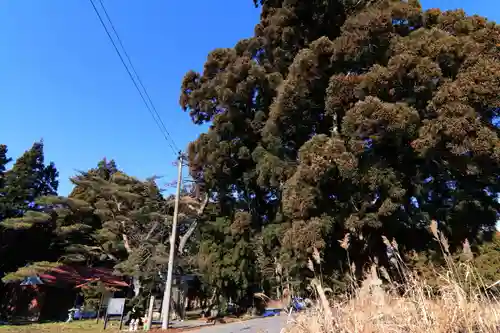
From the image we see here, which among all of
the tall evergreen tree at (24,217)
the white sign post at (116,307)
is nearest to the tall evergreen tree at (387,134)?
the white sign post at (116,307)

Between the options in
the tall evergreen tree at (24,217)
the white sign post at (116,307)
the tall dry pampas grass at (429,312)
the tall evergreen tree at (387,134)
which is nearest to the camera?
the tall dry pampas grass at (429,312)

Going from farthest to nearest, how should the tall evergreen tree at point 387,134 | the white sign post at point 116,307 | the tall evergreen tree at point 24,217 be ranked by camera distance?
the tall evergreen tree at point 24,217, the white sign post at point 116,307, the tall evergreen tree at point 387,134

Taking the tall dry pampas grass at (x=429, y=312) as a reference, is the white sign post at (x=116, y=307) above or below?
above

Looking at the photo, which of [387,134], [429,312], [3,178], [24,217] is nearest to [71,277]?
[24,217]

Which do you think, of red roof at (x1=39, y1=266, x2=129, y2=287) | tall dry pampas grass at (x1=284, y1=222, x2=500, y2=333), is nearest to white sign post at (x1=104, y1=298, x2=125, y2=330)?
red roof at (x1=39, y1=266, x2=129, y2=287)

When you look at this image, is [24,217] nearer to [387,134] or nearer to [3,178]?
[3,178]

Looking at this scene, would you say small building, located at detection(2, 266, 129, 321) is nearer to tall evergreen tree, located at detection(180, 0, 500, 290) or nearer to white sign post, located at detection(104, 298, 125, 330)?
white sign post, located at detection(104, 298, 125, 330)

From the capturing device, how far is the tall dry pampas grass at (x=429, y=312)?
2709 millimetres

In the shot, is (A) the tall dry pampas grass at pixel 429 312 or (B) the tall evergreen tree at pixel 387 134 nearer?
(A) the tall dry pampas grass at pixel 429 312

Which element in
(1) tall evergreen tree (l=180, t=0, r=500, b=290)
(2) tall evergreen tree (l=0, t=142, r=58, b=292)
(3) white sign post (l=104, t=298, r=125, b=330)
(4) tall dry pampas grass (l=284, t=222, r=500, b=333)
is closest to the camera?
(4) tall dry pampas grass (l=284, t=222, r=500, b=333)

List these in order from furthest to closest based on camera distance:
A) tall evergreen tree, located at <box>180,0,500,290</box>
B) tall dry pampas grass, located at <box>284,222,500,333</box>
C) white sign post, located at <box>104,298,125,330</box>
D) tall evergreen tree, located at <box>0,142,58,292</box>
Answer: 1. tall evergreen tree, located at <box>0,142,58,292</box>
2. white sign post, located at <box>104,298,125,330</box>
3. tall evergreen tree, located at <box>180,0,500,290</box>
4. tall dry pampas grass, located at <box>284,222,500,333</box>

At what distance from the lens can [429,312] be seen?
2869 mm

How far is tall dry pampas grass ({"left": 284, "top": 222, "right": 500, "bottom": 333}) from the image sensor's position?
271cm

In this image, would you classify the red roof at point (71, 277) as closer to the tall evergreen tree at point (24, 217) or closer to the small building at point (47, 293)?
the small building at point (47, 293)
